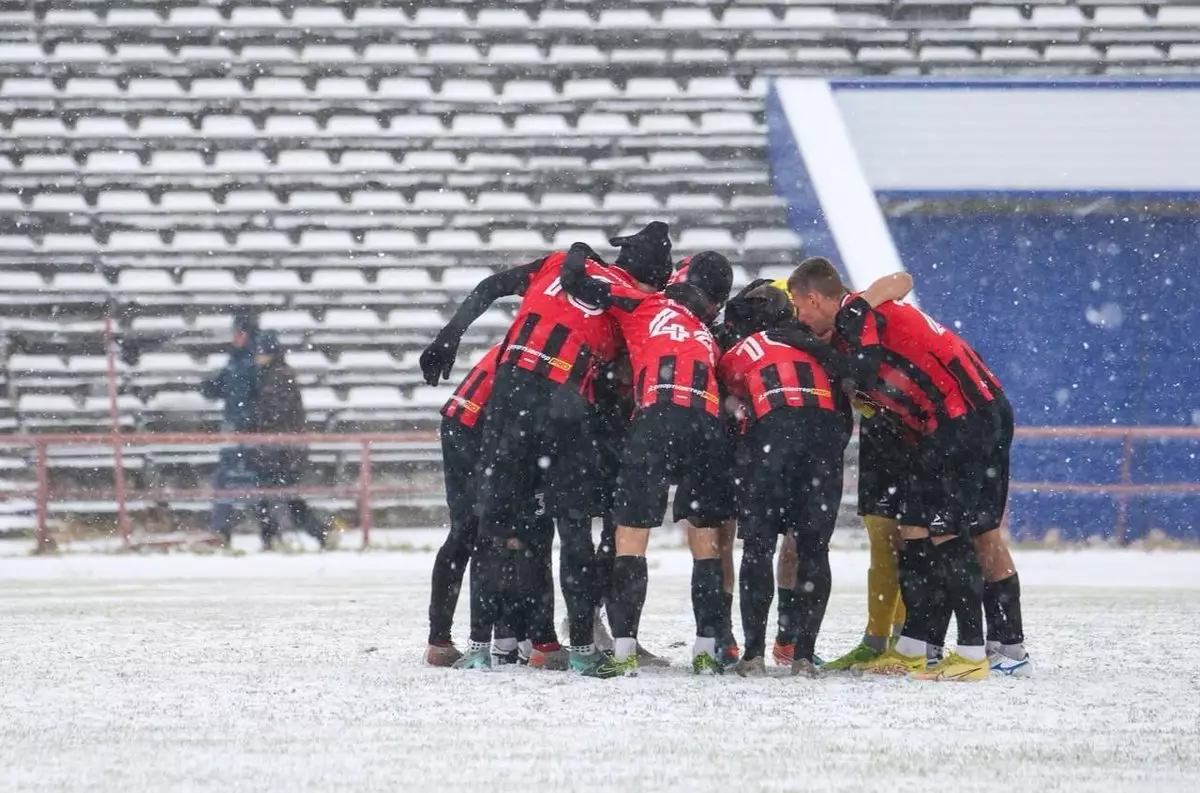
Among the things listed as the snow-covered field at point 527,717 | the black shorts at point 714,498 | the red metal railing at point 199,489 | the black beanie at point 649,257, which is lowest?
the snow-covered field at point 527,717

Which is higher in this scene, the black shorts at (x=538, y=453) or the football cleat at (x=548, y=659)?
the black shorts at (x=538, y=453)

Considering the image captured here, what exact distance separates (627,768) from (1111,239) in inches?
434

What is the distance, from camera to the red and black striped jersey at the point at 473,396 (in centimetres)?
687

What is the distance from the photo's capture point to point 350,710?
213 inches

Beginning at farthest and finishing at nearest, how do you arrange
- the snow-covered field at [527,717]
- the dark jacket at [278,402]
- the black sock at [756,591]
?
1. the dark jacket at [278,402]
2. the black sock at [756,591]
3. the snow-covered field at [527,717]

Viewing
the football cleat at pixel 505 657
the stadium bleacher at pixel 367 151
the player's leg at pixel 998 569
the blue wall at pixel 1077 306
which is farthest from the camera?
the stadium bleacher at pixel 367 151

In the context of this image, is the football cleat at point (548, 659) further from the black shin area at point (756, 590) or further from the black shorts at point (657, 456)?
the black shin area at point (756, 590)

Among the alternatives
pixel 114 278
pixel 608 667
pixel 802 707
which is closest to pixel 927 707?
pixel 802 707

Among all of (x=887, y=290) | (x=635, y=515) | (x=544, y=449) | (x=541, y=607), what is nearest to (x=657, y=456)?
(x=635, y=515)

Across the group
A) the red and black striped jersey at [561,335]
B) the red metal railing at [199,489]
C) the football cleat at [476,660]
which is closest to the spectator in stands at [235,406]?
the red metal railing at [199,489]

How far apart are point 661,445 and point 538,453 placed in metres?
0.51

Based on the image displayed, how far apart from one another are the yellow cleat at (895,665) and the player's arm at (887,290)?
1362 mm

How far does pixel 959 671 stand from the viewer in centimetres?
639

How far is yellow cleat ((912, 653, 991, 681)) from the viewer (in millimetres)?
6371
